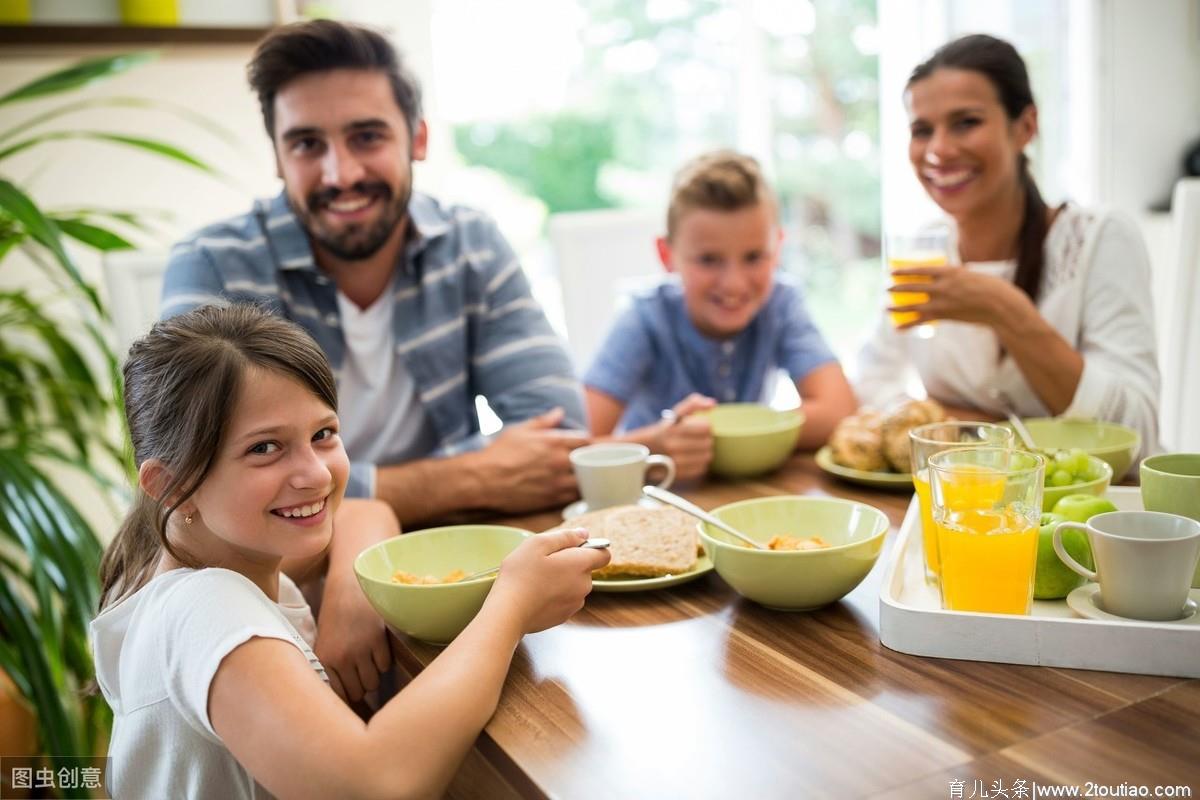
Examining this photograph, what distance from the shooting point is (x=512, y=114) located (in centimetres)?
706

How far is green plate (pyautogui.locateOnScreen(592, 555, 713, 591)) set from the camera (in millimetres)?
1155

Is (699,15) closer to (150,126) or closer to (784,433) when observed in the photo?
(150,126)

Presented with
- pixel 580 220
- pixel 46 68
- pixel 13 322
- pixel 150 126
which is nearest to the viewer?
pixel 13 322

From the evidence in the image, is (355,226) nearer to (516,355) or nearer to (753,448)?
(516,355)

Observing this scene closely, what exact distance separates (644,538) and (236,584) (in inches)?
18.6

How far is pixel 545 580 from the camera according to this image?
102 cm

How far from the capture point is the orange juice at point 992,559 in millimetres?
972

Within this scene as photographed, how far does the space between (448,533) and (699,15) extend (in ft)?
18.7

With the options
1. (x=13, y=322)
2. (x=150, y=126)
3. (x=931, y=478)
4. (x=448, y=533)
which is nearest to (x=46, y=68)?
(x=150, y=126)

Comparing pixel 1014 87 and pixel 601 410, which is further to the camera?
pixel 601 410

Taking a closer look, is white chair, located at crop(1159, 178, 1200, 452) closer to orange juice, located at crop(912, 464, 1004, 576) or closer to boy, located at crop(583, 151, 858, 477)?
boy, located at crop(583, 151, 858, 477)

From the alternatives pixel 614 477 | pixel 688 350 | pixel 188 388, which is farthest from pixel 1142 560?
pixel 688 350

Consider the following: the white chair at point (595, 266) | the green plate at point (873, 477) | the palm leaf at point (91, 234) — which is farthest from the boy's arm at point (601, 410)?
the palm leaf at point (91, 234)

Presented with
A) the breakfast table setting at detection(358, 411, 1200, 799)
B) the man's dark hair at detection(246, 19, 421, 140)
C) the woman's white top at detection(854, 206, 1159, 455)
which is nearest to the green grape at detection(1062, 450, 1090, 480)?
the breakfast table setting at detection(358, 411, 1200, 799)
